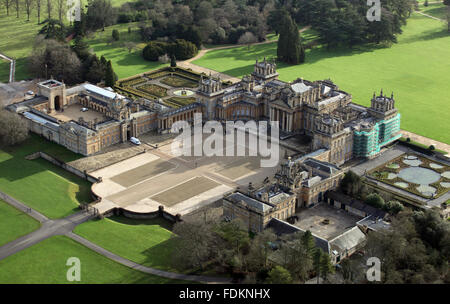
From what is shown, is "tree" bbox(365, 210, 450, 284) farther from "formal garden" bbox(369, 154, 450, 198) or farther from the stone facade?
"formal garden" bbox(369, 154, 450, 198)

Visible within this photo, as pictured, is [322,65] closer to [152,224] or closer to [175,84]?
[175,84]

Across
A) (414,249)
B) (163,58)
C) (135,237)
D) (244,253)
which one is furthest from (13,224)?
(163,58)

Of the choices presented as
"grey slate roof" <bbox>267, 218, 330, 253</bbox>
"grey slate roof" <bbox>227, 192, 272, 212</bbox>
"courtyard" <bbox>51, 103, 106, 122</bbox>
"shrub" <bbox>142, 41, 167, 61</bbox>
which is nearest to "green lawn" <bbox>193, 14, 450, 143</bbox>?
"shrub" <bbox>142, 41, 167, 61</bbox>

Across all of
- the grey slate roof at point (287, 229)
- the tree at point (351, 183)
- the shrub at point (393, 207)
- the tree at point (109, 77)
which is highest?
the tree at point (109, 77)

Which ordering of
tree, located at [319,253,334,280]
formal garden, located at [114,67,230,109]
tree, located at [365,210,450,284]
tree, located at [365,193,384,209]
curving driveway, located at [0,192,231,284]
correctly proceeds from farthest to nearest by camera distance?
formal garden, located at [114,67,230,109]
tree, located at [365,193,384,209]
curving driveway, located at [0,192,231,284]
tree, located at [319,253,334,280]
tree, located at [365,210,450,284]

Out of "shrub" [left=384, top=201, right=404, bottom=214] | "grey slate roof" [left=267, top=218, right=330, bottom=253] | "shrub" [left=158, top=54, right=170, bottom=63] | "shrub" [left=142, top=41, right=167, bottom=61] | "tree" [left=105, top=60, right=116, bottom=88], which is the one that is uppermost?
"shrub" [left=142, top=41, right=167, bottom=61]

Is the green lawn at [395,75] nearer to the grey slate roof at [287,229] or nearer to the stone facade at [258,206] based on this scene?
the stone facade at [258,206]

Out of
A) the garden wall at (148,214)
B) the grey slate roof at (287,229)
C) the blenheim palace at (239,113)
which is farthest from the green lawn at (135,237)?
the blenheim palace at (239,113)

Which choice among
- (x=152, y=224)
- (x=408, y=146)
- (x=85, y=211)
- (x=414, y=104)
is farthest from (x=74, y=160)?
(x=414, y=104)
